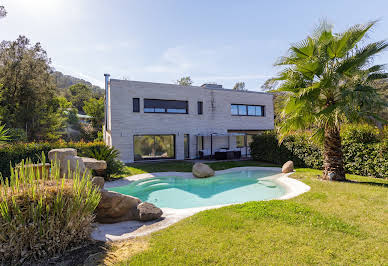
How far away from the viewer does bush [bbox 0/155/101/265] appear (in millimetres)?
3039

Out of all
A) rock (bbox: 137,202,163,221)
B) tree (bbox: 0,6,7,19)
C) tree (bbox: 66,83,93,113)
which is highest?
tree (bbox: 66,83,93,113)

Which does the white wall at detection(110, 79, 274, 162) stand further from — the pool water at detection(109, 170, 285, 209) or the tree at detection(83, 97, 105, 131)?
the tree at detection(83, 97, 105, 131)

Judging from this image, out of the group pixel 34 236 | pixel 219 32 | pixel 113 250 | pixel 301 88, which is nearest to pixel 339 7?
pixel 301 88

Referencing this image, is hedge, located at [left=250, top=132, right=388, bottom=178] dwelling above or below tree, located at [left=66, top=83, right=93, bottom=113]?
below

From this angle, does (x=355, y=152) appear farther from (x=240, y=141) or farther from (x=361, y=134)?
(x=240, y=141)

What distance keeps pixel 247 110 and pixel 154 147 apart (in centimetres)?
1153

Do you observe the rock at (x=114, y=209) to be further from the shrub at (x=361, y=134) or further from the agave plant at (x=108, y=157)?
the shrub at (x=361, y=134)

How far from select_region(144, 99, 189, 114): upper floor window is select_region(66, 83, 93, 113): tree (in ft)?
122

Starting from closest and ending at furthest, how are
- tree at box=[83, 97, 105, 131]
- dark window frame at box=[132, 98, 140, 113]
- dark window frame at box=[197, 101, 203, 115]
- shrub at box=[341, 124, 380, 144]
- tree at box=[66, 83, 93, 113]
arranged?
shrub at box=[341, 124, 380, 144] → dark window frame at box=[132, 98, 140, 113] → dark window frame at box=[197, 101, 203, 115] → tree at box=[83, 97, 105, 131] → tree at box=[66, 83, 93, 113]

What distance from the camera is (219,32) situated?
13.1 metres

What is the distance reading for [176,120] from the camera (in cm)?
1886

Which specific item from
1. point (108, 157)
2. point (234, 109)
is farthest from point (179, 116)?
point (108, 157)

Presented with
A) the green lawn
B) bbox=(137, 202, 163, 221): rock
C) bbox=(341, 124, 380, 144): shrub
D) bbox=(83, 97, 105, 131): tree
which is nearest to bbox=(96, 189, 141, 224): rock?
bbox=(137, 202, 163, 221): rock

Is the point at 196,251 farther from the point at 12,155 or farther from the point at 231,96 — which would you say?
the point at 231,96
